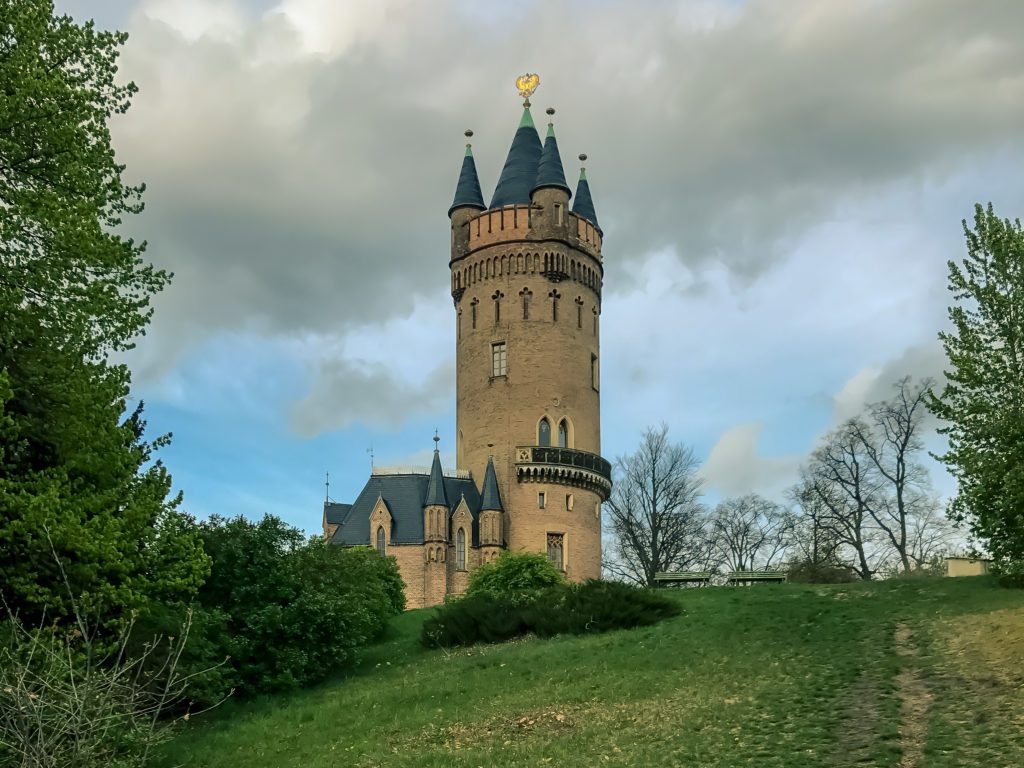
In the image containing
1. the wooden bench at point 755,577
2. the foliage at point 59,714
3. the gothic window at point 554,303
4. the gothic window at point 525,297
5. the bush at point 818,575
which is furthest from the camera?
the gothic window at point 554,303

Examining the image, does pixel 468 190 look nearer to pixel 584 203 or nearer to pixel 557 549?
pixel 584 203

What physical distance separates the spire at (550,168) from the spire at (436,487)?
48.2ft

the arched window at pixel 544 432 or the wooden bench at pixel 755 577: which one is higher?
the arched window at pixel 544 432

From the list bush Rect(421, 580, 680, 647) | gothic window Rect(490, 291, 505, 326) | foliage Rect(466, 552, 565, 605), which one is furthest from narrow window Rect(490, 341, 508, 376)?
bush Rect(421, 580, 680, 647)

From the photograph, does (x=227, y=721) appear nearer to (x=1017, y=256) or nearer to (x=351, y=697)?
(x=351, y=697)

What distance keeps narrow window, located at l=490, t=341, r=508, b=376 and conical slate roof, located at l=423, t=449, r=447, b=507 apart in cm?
523

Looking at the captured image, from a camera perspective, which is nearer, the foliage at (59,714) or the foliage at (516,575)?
the foliage at (59,714)

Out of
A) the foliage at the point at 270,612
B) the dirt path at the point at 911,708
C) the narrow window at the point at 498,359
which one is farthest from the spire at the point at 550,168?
the dirt path at the point at 911,708

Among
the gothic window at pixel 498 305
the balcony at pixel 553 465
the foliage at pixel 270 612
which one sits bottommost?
the foliage at pixel 270 612

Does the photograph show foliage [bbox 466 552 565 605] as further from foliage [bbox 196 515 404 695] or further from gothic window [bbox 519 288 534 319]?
gothic window [bbox 519 288 534 319]

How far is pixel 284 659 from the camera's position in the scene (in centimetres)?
2386

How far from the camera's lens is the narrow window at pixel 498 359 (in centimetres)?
5366

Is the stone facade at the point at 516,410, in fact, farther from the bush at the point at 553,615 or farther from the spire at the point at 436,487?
the bush at the point at 553,615

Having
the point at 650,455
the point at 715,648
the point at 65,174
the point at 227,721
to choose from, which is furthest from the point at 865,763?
the point at 650,455
